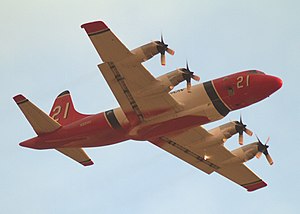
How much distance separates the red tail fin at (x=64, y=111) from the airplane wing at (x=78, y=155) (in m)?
2.10

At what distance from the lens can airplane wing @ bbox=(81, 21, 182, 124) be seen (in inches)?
1865

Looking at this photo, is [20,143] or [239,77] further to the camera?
[20,143]

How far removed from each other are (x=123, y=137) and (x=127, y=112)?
2297mm

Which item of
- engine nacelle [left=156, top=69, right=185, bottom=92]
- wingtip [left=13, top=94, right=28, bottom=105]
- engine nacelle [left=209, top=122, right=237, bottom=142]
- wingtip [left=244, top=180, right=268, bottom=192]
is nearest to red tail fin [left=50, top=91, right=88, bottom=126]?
wingtip [left=13, top=94, right=28, bottom=105]

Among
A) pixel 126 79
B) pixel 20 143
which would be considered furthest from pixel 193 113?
pixel 20 143

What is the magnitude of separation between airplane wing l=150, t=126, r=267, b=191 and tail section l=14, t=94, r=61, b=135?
7.43 m

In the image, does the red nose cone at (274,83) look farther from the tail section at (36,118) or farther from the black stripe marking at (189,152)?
the tail section at (36,118)

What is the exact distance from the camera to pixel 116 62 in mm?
48562

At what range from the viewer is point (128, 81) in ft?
163

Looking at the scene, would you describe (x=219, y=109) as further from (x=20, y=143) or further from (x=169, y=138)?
(x=20, y=143)

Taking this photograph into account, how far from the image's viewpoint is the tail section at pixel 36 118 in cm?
5238

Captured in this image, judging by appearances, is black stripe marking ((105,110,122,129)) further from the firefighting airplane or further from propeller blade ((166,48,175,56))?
propeller blade ((166,48,175,56))

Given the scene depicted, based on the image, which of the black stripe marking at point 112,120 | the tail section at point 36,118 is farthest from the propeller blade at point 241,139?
the tail section at point 36,118

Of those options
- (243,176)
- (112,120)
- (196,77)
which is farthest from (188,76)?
(243,176)
